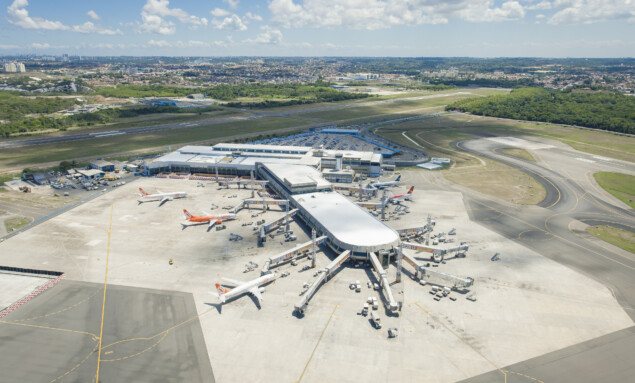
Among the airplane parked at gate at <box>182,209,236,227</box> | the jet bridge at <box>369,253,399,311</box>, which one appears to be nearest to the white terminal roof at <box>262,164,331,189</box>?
the airplane parked at gate at <box>182,209,236,227</box>

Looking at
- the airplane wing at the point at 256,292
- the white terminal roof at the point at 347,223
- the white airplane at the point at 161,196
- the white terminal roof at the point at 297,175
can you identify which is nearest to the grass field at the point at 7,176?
the white airplane at the point at 161,196

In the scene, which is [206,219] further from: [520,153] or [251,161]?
[520,153]

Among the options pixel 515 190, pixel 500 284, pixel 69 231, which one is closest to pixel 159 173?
pixel 69 231

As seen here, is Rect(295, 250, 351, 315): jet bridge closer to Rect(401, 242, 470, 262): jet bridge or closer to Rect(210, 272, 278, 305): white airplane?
Rect(210, 272, 278, 305): white airplane

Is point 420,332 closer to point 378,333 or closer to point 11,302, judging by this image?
point 378,333

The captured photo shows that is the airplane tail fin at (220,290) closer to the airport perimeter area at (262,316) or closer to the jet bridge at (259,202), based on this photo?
the airport perimeter area at (262,316)
